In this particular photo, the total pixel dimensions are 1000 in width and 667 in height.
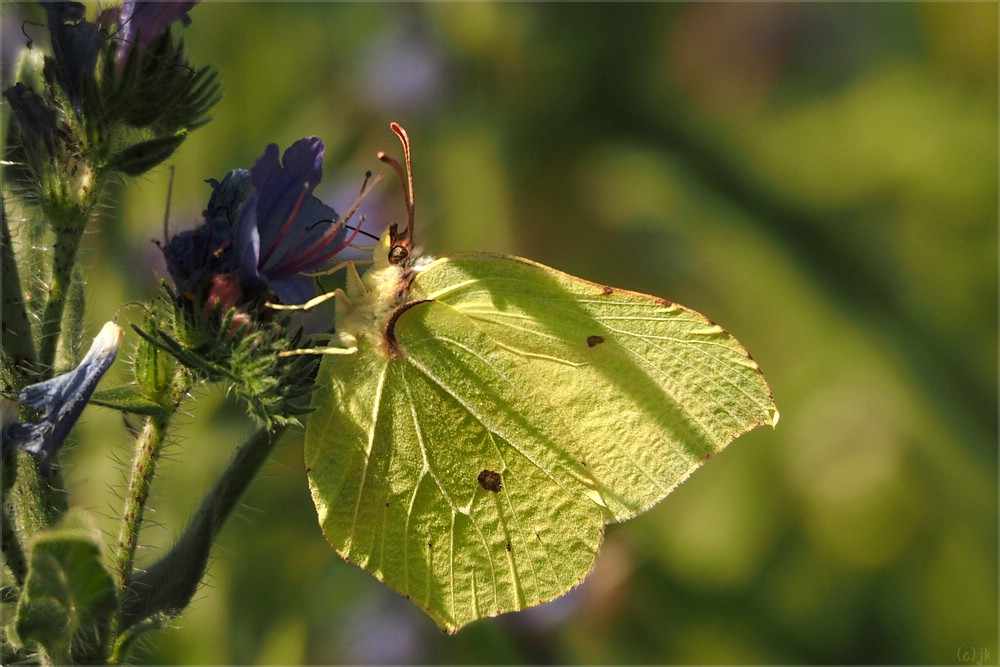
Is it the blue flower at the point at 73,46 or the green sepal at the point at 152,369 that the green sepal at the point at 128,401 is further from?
the blue flower at the point at 73,46

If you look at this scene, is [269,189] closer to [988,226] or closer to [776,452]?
[776,452]

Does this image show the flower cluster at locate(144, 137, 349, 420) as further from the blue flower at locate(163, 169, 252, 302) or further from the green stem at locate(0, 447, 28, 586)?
the green stem at locate(0, 447, 28, 586)

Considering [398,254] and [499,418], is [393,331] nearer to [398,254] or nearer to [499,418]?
[398,254]

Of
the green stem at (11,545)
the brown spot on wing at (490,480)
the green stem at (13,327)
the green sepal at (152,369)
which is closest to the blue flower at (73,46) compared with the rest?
the green stem at (13,327)

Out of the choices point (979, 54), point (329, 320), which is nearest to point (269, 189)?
point (329, 320)

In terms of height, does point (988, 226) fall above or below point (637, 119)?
below

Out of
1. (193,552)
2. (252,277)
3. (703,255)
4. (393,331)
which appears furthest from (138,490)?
(703,255)

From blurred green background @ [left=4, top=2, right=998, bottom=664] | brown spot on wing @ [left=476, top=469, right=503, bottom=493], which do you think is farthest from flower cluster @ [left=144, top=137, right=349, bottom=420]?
blurred green background @ [left=4, top=2, right=998, bottom=664]
